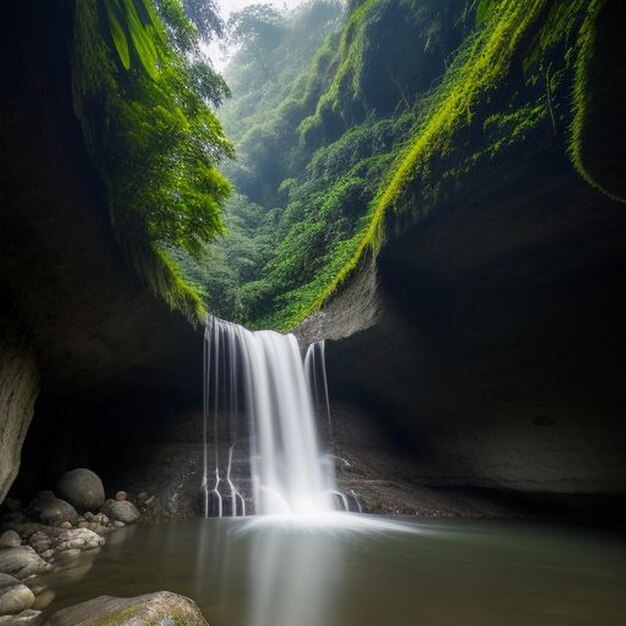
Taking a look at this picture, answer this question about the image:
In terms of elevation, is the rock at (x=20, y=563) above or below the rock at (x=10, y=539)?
below

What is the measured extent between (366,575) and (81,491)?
5439 mm

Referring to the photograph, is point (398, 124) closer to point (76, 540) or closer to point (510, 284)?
point (510, 284)

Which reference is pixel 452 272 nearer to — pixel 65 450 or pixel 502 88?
pixel 502 88

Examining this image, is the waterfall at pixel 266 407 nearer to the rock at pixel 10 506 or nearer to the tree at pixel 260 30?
the rock at pixel 10 506

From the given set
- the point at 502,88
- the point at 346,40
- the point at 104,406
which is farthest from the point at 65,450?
the point at 346,40

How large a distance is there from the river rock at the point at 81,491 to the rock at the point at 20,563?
9.23 ft

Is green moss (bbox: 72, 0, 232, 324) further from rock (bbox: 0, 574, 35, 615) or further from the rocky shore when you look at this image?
rock (bbox: 0, 574, 35, 615)

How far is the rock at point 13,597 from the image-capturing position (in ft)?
10.2

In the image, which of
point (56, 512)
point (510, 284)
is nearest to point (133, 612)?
point (56, 512)

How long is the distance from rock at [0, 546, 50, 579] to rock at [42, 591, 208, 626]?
5.01 ft

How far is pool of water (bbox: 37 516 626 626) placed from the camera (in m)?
3.14

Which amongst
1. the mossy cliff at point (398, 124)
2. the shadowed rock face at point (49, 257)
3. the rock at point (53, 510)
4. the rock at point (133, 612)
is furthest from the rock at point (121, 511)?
the mossy cliff at point (398, 124)

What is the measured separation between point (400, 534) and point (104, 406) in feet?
25.7

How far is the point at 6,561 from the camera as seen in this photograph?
162 inches
